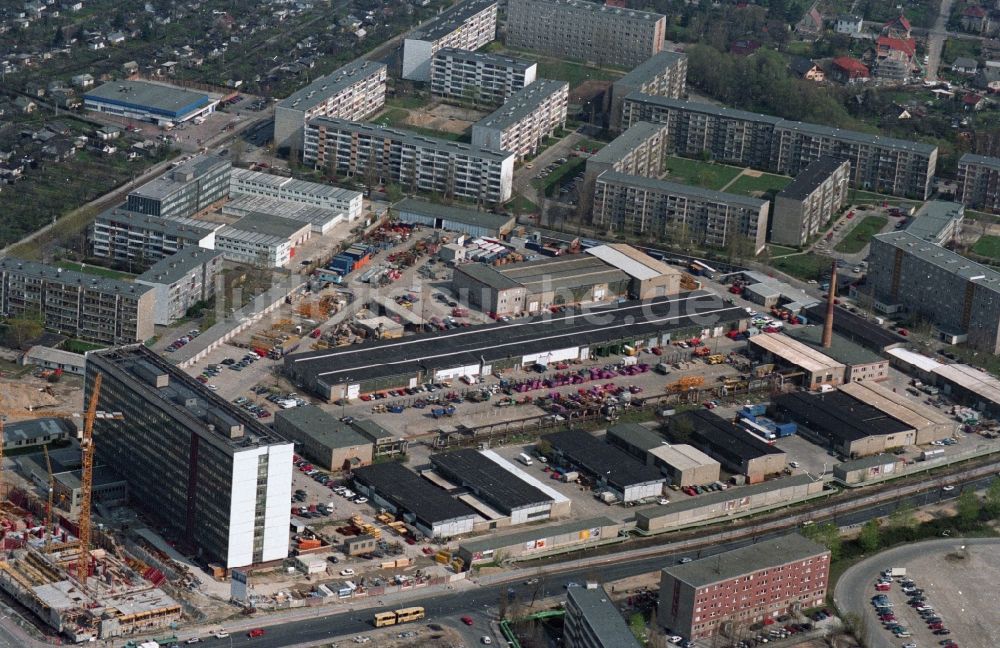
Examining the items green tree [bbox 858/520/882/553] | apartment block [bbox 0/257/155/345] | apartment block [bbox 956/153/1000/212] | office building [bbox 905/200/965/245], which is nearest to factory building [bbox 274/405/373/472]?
apartment block [bbox 0/257/155/345]

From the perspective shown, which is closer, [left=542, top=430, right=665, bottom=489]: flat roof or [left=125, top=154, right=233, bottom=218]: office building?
[left=542, top=430, right=665, bottom=489]: flat roof

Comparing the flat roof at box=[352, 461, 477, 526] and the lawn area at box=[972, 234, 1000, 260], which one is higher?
the lawn area at box=[972, 234, 1000, 260]

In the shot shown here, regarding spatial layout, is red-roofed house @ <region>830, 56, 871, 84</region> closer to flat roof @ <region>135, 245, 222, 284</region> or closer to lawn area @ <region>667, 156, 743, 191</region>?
lawn area @ <region>667, 156, 743, 191</region>

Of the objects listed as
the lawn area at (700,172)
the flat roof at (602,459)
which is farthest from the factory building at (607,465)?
the lawn area at (700,172)

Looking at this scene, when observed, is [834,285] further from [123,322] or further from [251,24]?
[251,24]

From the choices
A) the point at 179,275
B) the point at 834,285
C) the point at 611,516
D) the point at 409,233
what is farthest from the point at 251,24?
the point at 611,516

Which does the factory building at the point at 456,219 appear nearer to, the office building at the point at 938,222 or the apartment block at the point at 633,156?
the apartment block at the point at 633,156

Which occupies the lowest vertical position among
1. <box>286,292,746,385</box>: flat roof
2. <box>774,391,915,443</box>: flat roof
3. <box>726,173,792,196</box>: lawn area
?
<box>774,391,915,443</box>: flat roof
